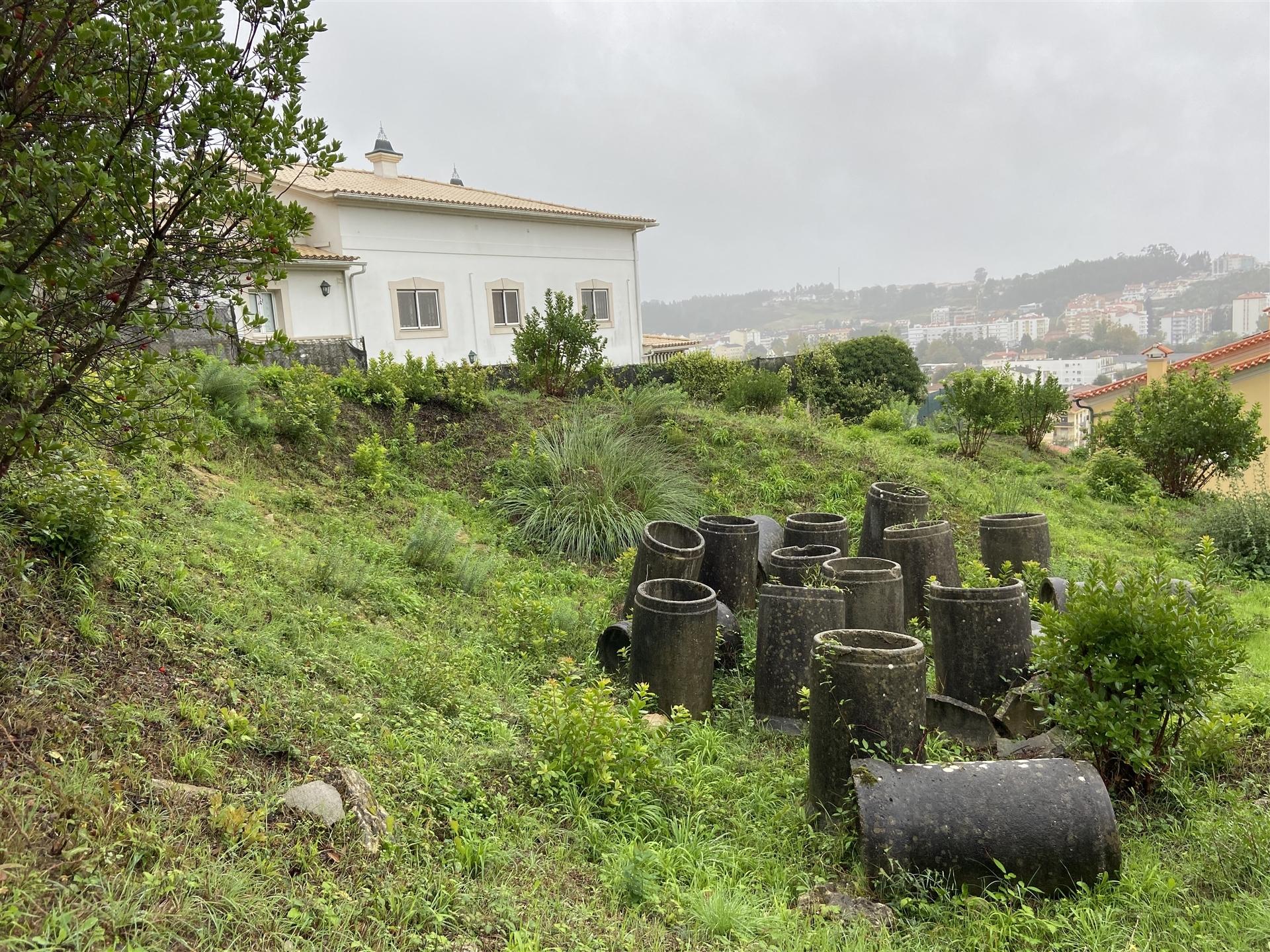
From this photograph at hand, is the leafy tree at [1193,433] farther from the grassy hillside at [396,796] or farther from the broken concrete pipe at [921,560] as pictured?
the broken concrete pipe at [921,560]

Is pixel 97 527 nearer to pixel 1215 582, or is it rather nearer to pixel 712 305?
pixel 1215 582

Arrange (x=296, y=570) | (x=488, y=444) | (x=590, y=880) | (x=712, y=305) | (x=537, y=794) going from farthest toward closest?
(x=712, y=305) < (x=488, y=444) < (x=296, y=570) < (x=537, y=794) < (x=590, y=880)

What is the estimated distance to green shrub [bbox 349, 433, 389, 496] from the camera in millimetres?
7787

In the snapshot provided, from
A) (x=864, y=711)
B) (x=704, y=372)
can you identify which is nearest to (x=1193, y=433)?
(x=704, y=372)

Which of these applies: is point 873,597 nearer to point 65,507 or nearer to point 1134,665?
point 1134,665

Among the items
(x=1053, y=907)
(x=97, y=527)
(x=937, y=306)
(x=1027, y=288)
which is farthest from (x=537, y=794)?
(x=937, y=306)

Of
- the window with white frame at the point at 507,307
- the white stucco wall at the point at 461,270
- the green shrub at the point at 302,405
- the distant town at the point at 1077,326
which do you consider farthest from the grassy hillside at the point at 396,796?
the distant town at the point at 1077,326

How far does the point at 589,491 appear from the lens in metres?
8.54

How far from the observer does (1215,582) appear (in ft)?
25.2

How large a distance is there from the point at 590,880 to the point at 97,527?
2703 millimetres

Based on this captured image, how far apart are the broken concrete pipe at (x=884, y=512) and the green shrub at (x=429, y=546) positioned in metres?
3.45

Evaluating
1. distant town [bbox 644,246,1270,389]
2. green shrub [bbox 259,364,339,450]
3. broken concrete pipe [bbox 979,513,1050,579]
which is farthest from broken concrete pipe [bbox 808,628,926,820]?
distant town [bbox 644,246,1270,389]

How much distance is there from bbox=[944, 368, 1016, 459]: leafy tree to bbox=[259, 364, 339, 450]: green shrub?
30.9 feet

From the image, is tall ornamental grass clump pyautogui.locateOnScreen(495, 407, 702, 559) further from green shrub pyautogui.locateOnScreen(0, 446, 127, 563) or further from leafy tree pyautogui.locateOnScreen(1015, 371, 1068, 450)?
leafy tree pyautogui.locateOnScreen(1015, 371, 1068, 450)
